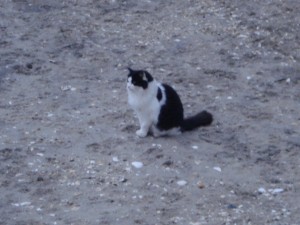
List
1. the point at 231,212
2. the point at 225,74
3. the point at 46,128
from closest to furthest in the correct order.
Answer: the point at 231,212 < the point at 46,128 < the point at 225,74

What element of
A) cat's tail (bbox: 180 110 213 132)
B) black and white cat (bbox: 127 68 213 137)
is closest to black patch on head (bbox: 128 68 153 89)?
black and white cat (bbox: 127 68 213 137)

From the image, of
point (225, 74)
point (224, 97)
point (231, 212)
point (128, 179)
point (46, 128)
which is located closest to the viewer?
point (231, 212)

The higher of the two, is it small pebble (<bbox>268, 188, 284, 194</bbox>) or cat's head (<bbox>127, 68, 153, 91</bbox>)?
cat's head (<bbox>127, 68, 153, 91</bbox>)

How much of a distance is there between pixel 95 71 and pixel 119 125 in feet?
4.52

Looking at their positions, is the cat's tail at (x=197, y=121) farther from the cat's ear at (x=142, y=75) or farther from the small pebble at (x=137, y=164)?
the small pebble at (x=137, y=164)

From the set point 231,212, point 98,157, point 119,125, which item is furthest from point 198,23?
point 231,212

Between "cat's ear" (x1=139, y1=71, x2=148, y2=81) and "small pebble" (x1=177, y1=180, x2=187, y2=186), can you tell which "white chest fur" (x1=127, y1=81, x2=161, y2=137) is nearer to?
"cat's ear" (x1=139, y1=71, x2=148, y2=81)

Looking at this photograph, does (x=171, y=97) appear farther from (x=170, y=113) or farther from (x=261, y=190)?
(x=261, y=190)

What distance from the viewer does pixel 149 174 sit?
6.55 m

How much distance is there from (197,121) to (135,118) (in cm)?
58

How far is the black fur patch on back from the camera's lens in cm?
720

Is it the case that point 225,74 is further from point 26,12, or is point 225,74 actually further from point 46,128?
point 26,12

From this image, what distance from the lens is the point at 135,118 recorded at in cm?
762

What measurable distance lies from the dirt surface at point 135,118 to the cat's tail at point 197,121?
0.21 feet
